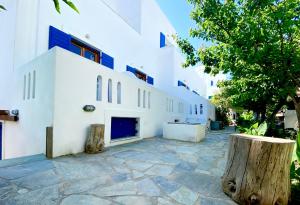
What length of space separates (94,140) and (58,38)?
3.86m

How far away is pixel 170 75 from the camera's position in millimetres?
13266

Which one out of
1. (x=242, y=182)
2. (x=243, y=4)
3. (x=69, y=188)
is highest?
(x=243, y=4)

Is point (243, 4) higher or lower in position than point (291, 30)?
higher

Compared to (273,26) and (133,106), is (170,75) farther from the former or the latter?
(273,26)

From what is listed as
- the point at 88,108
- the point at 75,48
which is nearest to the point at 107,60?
the point at 75,48

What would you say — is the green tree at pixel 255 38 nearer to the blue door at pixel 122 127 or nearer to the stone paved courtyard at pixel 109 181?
the stone paved courtyard at pixel 109 181

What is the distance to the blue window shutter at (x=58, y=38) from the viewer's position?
5930 mm

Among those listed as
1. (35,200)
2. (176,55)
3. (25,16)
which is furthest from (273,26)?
(176,55)

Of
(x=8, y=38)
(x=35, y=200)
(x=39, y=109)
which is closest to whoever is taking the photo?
(x=35, y=200)

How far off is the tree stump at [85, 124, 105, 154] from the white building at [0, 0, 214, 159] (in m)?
0.20

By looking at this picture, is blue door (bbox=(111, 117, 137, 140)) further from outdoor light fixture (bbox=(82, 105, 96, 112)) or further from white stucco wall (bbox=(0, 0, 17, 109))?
white stucco wall (bbox=(0, 0, 17, 109))

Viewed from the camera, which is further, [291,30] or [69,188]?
[291,30]

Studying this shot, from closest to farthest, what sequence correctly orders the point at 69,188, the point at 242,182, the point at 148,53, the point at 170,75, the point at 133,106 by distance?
1. the point at 242,182
2. the point at 69,188
3. the point at 133,106
4. the point at 148,53
5. the point at 170,75

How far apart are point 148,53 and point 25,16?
7510mm
